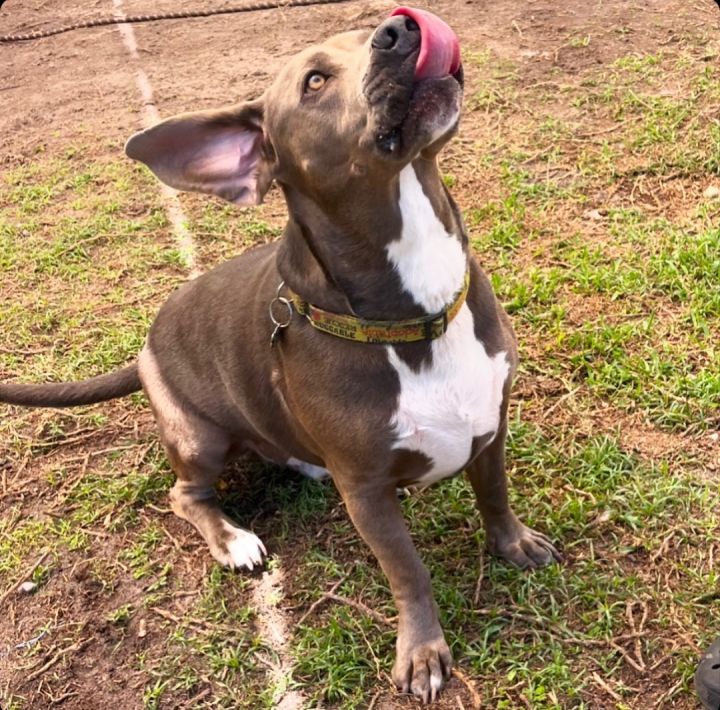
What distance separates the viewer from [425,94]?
7.33ft

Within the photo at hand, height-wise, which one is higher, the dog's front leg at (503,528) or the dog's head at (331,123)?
the dog's head at (331,123)

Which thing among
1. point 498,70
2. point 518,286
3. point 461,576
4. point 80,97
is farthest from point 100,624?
point 80,97

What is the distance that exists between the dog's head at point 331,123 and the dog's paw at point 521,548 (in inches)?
54.3

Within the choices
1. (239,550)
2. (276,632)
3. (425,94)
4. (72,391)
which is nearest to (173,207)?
(72,391)

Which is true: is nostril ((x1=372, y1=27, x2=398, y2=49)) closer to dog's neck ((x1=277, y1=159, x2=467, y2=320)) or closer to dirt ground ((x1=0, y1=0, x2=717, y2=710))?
dog's neck ((x1=277, y1=159, x2=467, y2=320))

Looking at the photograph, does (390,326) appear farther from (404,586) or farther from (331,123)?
(404,586)

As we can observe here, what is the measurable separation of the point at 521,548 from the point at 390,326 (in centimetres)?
106

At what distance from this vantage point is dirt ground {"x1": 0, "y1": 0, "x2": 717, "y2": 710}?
316 centimetres

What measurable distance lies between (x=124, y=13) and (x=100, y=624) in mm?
7642

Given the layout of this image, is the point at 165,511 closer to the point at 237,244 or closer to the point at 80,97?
the point at 237,244

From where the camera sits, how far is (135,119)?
6.93 m

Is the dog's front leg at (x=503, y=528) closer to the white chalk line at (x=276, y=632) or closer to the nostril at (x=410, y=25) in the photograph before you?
the white chalk line at (x=276, y=632)

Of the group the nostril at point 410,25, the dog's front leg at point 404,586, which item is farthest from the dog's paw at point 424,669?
the nostril at point 410,25

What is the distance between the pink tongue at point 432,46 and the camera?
7.13ft
